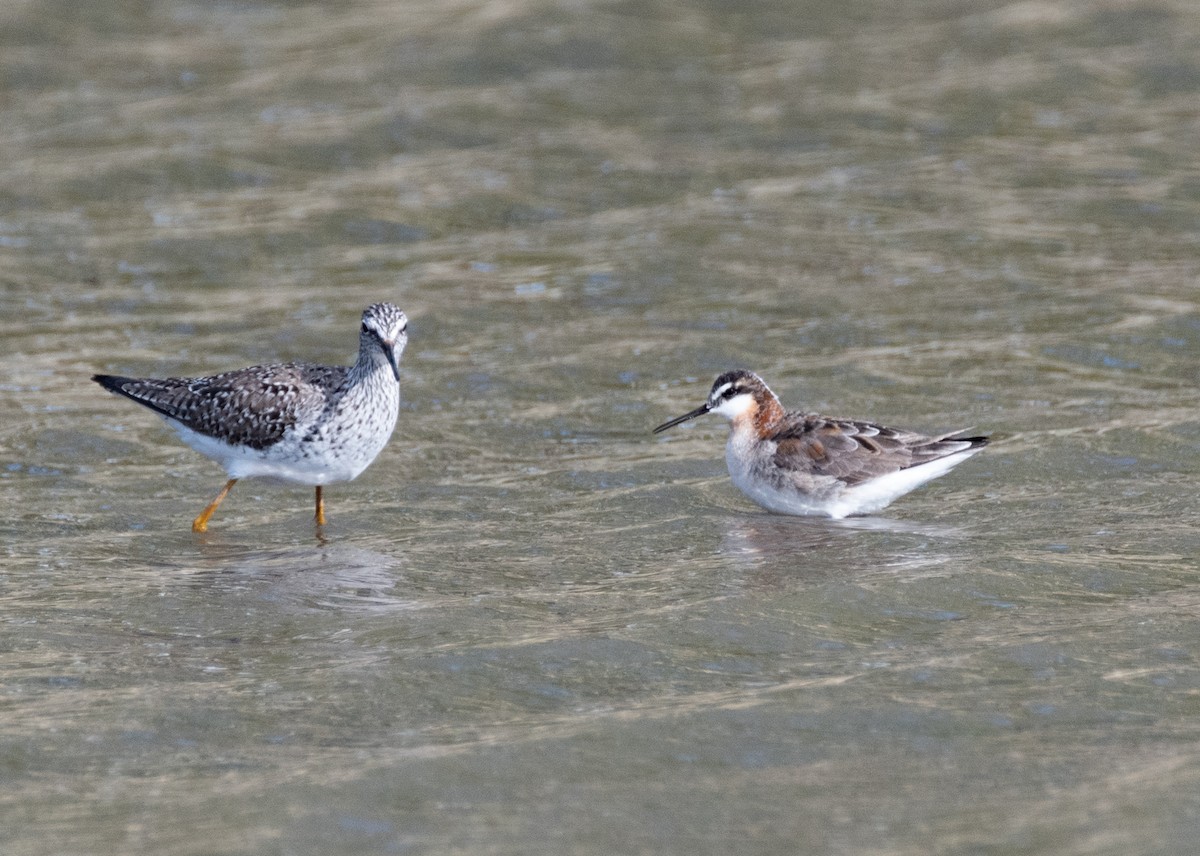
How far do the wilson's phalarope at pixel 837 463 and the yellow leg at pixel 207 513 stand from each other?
3.58 meters

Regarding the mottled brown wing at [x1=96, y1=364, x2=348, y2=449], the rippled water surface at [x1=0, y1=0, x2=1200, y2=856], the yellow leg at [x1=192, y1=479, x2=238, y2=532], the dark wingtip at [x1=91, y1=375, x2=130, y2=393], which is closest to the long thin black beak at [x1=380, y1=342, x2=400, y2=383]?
the mottled brown wing at [x1=96, y1=364, x2=348, y2=449]

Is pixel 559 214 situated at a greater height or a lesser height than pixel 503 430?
greater

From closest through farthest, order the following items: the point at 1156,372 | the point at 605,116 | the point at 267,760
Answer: the point at 267,760 < the point at 1156,372 < the point at 605,116

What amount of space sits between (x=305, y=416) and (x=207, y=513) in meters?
1.00

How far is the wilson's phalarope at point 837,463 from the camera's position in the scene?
12.1m

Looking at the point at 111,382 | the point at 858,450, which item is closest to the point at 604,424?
the point at 858,450

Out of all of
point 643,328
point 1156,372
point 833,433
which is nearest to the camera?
point 833,433

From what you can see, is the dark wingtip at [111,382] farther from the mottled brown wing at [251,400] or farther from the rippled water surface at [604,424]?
the rippled water surface at [604,424]

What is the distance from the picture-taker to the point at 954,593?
10195 millimetres

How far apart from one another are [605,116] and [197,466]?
993 cm

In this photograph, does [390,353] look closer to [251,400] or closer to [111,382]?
[251,400]

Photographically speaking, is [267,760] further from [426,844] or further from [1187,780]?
[1187,780]

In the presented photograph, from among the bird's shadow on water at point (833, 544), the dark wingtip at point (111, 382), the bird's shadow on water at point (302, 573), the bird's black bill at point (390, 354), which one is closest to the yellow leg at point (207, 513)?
the bird's shadow on water at point (302, 573)

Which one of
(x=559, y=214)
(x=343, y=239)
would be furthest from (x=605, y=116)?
(x=343, y=239)
